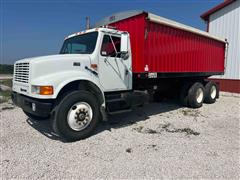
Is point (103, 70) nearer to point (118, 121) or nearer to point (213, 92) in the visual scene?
point (118, 121)

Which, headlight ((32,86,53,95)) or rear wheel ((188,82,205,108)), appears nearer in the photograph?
headlight ((32,86,53,95))

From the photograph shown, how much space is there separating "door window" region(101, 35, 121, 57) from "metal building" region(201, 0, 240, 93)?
8892mm

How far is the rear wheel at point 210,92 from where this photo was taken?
903 cm

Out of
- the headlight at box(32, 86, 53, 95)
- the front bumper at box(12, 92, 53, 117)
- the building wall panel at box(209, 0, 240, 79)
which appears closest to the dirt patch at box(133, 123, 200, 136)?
the front bumper at box(12, 92, 53, 117)

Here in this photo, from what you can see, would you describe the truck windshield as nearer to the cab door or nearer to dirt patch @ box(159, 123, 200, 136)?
the cab door

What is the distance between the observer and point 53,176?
10.0ft

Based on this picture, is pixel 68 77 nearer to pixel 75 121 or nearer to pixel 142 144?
pixel 75 121

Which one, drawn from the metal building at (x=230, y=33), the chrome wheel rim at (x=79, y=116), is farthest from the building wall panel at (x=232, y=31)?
the chrome wheel rim at (x=79, y=116)

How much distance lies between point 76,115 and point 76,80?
78 cm

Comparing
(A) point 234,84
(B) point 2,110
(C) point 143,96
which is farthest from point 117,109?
(A) point 234,84

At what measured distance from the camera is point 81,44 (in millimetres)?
5230

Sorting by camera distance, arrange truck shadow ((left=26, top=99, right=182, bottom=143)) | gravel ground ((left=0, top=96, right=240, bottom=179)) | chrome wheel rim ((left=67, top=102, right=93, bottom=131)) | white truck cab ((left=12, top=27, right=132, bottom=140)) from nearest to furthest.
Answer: gravel ground ((left=0, top=96, right=240, bottom=179)) < white truck cab ((left=12, top=27, right=132, bottom=140)) < chrome wheel rim ((left=67, top=102, right=93, bottom=131)) < truck shadow ((left=26, top=99, right=182, bottom=143))

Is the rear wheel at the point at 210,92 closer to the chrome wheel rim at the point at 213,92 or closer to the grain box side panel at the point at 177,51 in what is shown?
the chrome wheel rim at the point at 213,92

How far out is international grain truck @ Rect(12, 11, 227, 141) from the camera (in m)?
4.19
